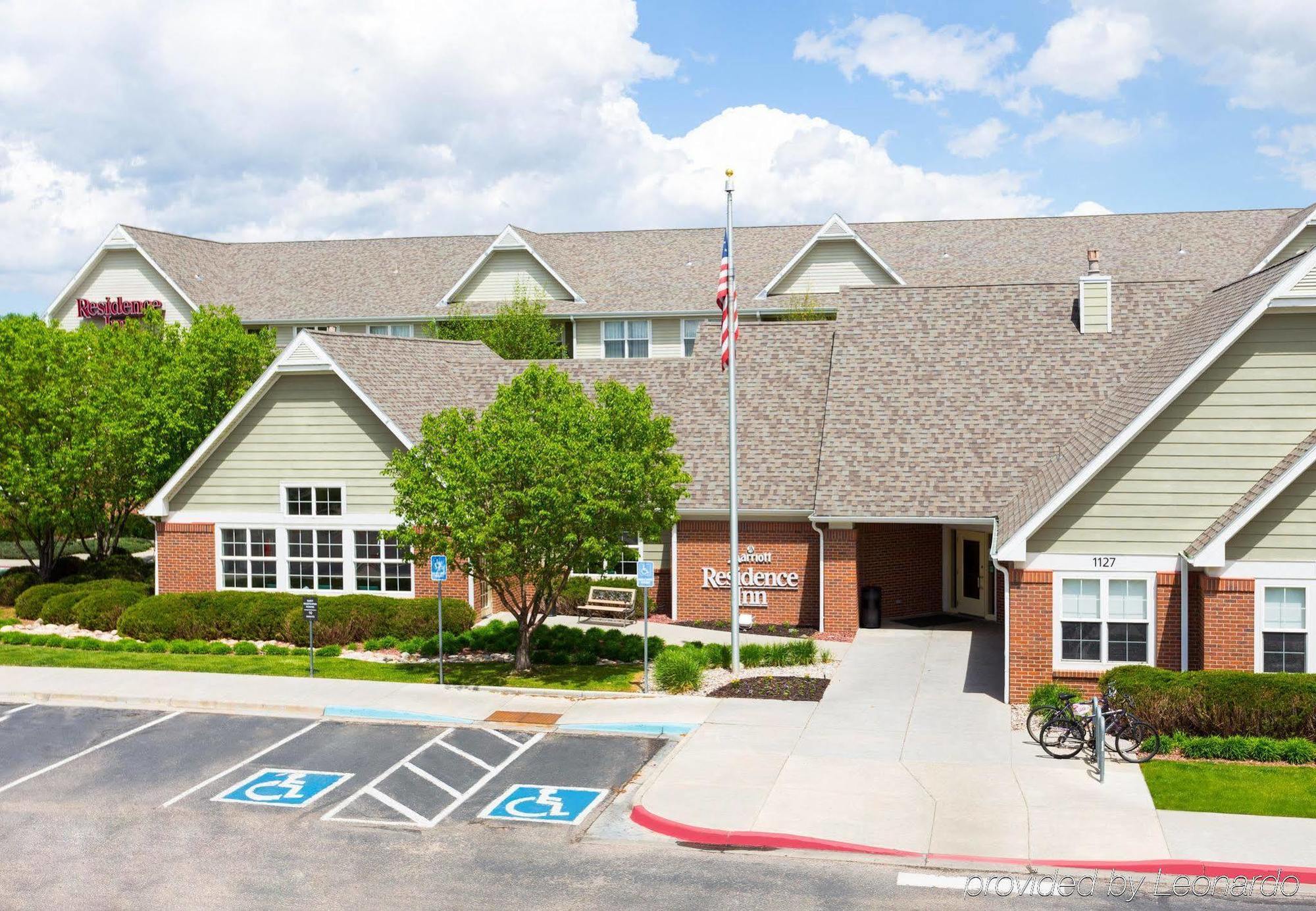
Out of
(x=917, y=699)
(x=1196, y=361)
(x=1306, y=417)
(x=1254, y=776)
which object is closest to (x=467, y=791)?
(x=917, y=699)

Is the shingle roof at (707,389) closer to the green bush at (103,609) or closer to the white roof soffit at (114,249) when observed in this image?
the green bush at (103,609)

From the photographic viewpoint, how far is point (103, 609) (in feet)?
98.7

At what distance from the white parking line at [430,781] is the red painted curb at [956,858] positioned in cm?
274

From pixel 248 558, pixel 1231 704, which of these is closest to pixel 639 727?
pixel 1231 704

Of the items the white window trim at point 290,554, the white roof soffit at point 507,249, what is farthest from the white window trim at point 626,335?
the white window trim at point 290,554

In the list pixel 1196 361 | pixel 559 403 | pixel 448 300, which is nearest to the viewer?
pixel 1196 361

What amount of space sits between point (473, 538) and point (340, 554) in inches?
321

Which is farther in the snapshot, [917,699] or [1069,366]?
[1069,366]

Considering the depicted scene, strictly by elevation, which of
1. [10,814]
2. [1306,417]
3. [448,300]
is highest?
[448,300]

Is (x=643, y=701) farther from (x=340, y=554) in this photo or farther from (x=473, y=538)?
(x=340, y=554)

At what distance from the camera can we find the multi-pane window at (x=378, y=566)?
1166 inches

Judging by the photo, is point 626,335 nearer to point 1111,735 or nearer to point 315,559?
point 315,559

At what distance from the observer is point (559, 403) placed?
24.6m

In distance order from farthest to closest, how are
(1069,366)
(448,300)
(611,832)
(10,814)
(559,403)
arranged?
(448,300), (1069,366), (559,403), (10,814), (611,832)
